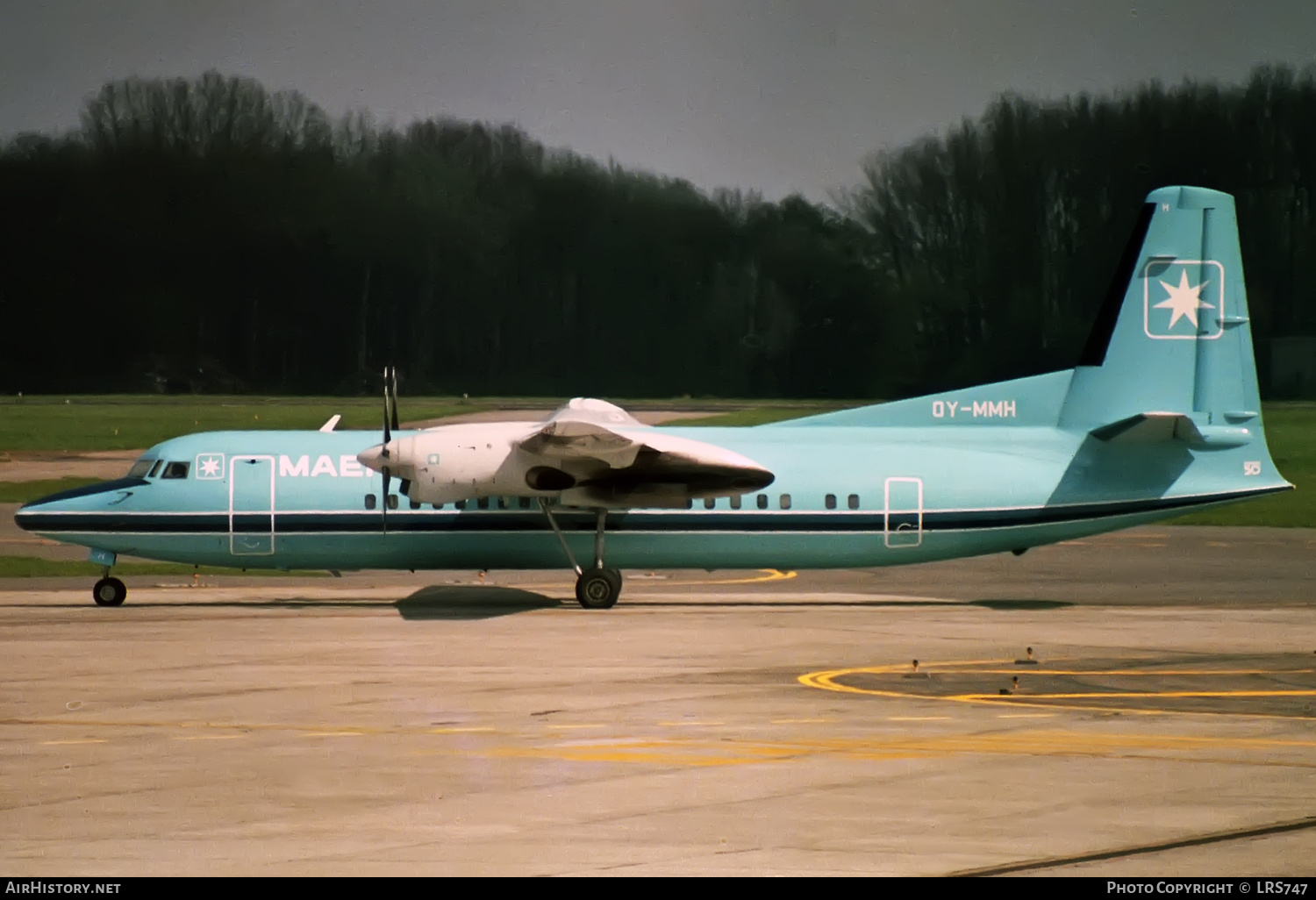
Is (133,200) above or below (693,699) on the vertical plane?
above

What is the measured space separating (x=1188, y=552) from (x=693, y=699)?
20.4 m

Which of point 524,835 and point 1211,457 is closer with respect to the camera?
point 524,835

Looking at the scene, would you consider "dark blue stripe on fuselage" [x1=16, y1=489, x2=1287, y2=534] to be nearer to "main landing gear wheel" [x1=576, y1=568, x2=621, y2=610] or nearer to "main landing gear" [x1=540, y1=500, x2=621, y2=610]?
"main landing gear" [x1=540, y1=500, x2=621, y2=610]

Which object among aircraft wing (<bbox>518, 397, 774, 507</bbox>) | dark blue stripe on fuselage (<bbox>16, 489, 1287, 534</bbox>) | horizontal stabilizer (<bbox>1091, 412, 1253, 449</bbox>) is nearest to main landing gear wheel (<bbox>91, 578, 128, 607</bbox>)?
dark blue stripe on fuselage (<bbox>16, 489, 1287, 534</bbox>)

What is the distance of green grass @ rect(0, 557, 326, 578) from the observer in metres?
29.5

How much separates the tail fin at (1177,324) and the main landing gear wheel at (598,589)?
7.81m

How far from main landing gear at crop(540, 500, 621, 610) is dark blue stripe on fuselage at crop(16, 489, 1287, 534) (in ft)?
0.87

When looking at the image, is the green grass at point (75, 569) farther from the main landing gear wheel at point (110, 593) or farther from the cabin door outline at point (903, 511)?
the cabin door outline at point (903, 511)

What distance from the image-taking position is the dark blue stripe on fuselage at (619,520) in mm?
24156

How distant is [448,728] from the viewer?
46.2 ft

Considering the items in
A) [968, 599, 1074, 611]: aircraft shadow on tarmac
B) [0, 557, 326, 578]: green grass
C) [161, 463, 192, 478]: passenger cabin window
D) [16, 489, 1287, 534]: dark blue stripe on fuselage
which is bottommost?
[0, 557, 326, 578]: green grass

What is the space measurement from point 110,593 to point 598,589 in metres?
7.67
